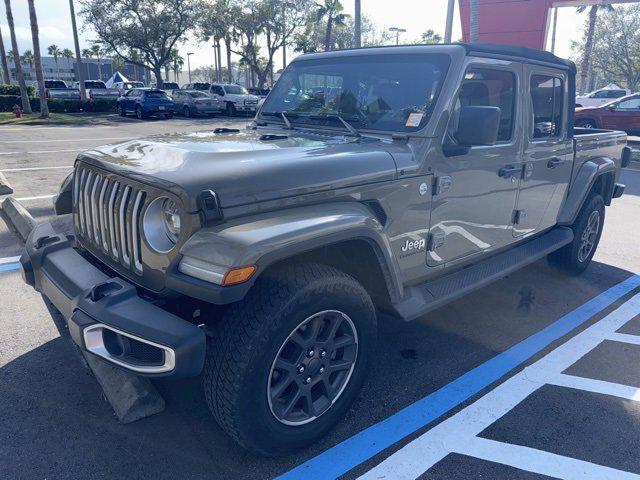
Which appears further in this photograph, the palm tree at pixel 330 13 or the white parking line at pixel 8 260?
the palm tree at pixel 330 13

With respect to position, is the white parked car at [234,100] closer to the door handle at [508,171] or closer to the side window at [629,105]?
the side window at [629,105]

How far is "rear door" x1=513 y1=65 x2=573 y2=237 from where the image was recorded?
3979 millimetres

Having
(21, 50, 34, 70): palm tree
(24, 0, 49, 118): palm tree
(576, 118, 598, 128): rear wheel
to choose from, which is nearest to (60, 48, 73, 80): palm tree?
(21, 50, 34, 70): palm tree

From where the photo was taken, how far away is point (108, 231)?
8.95 ft

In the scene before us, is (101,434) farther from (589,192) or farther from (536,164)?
(589,192)

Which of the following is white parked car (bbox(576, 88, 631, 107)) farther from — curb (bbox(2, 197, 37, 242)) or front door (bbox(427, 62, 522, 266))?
curb (bbox(2, 197, 37, 242))

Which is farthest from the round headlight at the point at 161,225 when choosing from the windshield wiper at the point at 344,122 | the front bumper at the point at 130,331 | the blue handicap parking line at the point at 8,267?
the blue handicap parking line at the point at 8,267

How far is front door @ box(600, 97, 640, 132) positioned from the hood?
17787 millimetres

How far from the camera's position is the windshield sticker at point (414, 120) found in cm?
318

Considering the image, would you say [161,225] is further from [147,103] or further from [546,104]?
[147,103]

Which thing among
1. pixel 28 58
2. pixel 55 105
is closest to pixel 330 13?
pixel 55 105

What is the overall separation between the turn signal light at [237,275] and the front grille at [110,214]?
0.59 m

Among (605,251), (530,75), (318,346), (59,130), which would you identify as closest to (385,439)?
(318,346)

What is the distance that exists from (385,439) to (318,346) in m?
0.65
